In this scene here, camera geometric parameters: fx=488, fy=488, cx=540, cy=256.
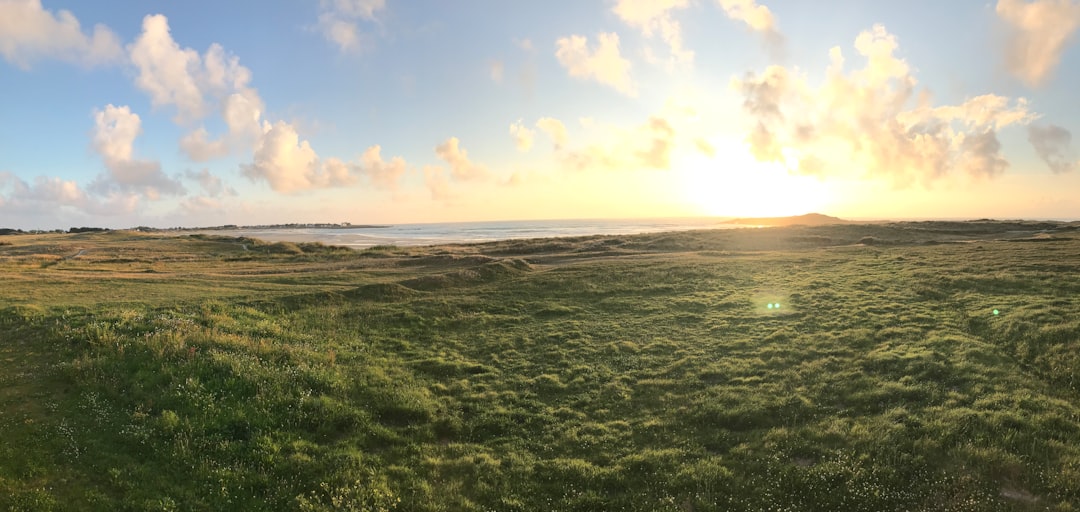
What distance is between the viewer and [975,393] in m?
12.3

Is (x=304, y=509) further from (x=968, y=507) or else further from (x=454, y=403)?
(x=968, y=507)

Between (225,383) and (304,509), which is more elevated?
(225,383)

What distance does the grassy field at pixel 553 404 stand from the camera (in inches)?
358

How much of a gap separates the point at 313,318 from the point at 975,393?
2422cm

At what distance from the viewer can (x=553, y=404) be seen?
1377 cm

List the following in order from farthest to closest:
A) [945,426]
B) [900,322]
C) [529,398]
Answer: [900,322]
[529,398]
[945,426]

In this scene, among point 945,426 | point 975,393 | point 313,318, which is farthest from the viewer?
point 313,318

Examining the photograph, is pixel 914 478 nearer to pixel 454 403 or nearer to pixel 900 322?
pixel 454 403

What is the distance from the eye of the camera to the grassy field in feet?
29.8

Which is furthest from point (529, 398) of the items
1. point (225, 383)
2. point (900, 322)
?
point (900, 322)

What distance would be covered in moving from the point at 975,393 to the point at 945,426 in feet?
8.97

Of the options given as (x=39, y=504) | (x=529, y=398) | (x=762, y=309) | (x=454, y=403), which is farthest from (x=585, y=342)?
(x=39, y=504)

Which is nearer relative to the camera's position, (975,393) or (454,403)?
(975,393)

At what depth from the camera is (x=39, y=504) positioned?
326 inches
